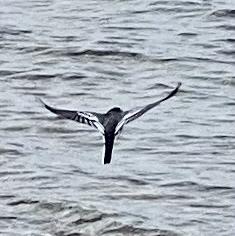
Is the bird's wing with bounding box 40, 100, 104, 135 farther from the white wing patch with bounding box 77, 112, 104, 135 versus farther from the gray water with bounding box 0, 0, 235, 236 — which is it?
the gray water with bounding box 0, 0, 235, 236

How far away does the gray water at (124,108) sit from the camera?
34.0 feet

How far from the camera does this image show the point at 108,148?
10.9 metres

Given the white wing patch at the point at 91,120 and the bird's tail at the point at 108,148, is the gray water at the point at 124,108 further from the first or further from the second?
the white wing patch at the point at 91,120

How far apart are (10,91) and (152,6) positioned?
3.21 metres

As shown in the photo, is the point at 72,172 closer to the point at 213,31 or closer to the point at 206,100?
the point at 206,100

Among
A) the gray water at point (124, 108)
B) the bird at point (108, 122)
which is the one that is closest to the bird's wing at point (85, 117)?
the bird at point (108, 122)

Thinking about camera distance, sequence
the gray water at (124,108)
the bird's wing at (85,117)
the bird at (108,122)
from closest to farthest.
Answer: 1. the gray water at (124,108)
2. the bird at (108,122)
3. the bird's wing at (85,117)

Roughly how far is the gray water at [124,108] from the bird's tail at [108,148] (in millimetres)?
Result: 119

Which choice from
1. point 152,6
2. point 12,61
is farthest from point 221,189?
point 152,6

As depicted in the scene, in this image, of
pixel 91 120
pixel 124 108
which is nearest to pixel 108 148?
pixel 91 120

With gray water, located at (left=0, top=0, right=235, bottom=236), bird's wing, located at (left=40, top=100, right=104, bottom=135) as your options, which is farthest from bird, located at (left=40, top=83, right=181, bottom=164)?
gray water, located at (left=0, top=0, right=235, bottom=236)

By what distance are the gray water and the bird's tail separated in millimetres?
119

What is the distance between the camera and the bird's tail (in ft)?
35.3

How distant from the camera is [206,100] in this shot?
527 inches
